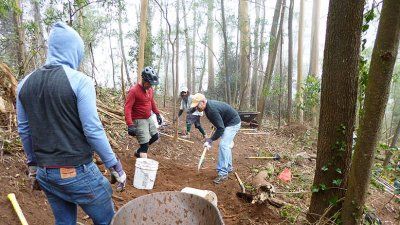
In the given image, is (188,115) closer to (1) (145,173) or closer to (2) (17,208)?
(1) (145,173)

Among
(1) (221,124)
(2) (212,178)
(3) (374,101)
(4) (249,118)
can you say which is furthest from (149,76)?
(4) (249,118)

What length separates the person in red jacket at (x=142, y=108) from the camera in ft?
17.8

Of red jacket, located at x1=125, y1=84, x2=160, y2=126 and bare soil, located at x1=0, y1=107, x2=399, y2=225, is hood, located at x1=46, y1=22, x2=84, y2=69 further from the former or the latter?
red jacket, located at x1=125, y1=84, x2=160, y2=126

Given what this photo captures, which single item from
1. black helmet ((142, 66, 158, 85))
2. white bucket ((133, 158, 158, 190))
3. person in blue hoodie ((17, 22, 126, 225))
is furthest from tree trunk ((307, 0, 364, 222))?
black helmet ((142, 66, 158, 85))

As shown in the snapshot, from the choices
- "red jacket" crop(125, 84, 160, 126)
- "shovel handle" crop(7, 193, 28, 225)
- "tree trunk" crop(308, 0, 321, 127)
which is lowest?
"shovel handle" crop(7, 193, 28, 225)

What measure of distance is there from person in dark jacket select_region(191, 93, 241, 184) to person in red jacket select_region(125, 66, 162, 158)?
34.6 inches

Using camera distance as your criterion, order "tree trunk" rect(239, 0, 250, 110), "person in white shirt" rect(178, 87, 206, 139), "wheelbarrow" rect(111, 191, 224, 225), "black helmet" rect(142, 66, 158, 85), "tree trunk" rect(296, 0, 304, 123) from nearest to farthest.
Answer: "wheelbarrow" rect(111, 191, 224, 225), "black helmet" rect(142, 66, 158, 85), "person in white shirt" rect(178, 87, 206, 139), "tree trunk" rect(296, 0, 304, 123), "tree trunk" rect(239, 0, 250, 110)

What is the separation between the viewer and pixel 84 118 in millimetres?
2193

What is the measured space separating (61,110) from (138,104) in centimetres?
352

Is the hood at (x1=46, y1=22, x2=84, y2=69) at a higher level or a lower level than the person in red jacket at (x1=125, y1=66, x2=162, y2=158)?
higher

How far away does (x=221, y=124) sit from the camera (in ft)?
18.7

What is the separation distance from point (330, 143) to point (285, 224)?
4.60 feet

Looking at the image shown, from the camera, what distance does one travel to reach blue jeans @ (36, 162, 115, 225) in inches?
90.0

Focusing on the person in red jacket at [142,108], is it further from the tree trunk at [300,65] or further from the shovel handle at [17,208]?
the tree trunk at [300,65]
